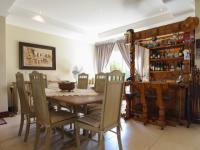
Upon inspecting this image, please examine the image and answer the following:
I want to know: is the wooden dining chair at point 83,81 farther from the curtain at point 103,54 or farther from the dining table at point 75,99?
the curtain at point 103,54

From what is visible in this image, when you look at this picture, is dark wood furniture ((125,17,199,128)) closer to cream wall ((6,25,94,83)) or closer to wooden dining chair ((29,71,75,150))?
wooden dining chair ((29,71,75,150))

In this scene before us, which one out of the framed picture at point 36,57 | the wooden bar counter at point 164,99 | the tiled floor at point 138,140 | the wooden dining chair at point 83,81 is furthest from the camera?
the framed picture at point 36,57

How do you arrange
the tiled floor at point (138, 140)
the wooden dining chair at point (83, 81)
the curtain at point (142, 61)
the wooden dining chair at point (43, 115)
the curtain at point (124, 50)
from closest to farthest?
the wooden dining chair at point (43, 115)
the tiled floor at point (138, 140)
the wooden dining chair at point (83, 81)
the curtain at point (142, 61)
the curtain at point (124, 50)

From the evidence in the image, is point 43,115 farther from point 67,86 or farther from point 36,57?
point 36,57

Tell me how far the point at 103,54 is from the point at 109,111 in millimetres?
5106

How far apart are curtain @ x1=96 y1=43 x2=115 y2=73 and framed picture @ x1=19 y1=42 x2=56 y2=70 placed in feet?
7.24

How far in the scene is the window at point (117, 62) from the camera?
6.36 m

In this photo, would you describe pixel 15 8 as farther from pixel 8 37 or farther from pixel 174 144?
pixel 174 144

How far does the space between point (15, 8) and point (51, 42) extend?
174 centimetres

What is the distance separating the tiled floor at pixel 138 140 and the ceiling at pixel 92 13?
258 cm

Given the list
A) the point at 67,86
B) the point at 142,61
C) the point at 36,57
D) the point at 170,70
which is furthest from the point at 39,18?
the point at 170,70

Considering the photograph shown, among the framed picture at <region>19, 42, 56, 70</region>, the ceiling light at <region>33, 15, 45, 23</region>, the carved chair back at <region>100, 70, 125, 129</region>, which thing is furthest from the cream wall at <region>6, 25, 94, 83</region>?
the carved chair back at <region>100, 70, 125, 129</region>

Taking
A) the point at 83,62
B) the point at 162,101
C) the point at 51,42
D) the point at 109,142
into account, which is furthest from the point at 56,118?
the point at 83,62

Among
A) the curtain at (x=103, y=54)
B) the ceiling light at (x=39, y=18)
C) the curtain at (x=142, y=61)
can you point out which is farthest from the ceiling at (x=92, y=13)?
the curtain at (x=103, y=54)
